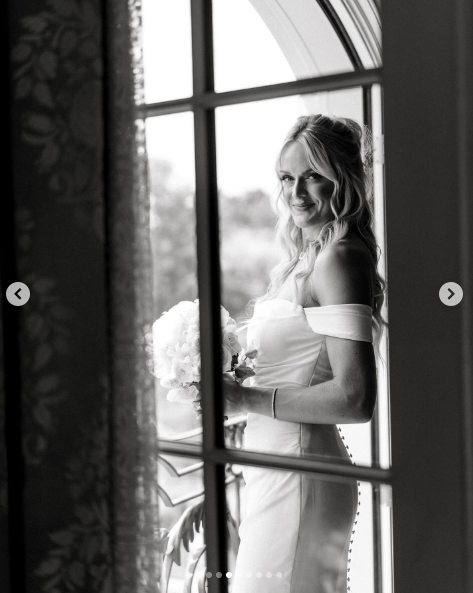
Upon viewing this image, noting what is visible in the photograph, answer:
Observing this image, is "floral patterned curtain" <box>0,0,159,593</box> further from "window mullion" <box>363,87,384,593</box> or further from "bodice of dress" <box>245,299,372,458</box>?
"window mullion" <box>363,87,384,593</box>

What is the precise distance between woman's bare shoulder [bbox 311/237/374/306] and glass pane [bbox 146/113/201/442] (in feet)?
0.83

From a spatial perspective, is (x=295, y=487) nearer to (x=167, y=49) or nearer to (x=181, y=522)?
(x=181, y=522)

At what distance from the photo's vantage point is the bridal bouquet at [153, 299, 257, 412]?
1.23 meters

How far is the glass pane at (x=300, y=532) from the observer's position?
1113mm

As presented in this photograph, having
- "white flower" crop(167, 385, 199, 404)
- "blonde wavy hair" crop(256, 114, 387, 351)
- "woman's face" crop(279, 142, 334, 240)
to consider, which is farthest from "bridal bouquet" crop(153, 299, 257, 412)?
"woman's face" crop(279, 142, 334, 240)

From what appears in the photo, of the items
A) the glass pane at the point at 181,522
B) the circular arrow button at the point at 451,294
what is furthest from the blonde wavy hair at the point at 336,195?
the glass pane at the point at 181,522

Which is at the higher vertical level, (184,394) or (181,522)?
(184,394)

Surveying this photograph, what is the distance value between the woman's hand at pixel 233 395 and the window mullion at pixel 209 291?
0.5 inches

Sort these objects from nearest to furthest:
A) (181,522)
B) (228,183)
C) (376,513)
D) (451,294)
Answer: (451,294) < (376,513) < (228,183) < (181,522)

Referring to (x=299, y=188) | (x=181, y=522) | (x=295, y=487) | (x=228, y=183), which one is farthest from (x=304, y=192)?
(x=181, y=522)

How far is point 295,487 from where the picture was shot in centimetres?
117

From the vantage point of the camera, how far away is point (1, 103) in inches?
44.8

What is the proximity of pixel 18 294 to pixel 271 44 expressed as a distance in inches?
24.0

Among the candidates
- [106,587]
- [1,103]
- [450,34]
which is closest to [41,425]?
[106,587]
